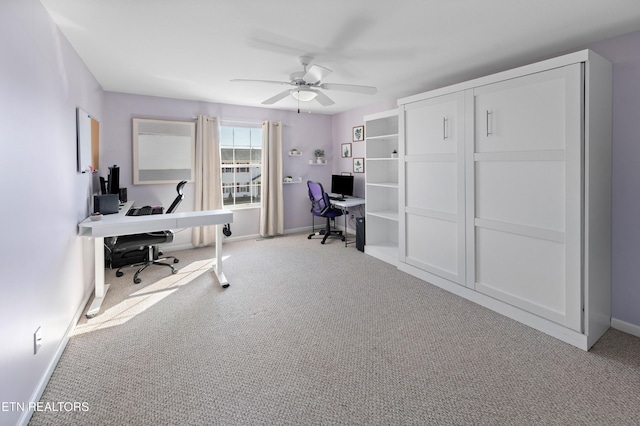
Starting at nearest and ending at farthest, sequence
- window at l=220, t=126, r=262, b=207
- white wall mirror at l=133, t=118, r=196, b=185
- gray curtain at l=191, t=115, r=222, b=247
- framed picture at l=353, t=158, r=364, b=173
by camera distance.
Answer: white wall mirror at l=133, t=118, r=196, b=185
gray curtain at l=191, t=115, r=222, b=247
window at l=220, t=126, r=262, b=207
framed picture at l=353, t=158, r=364, b=173

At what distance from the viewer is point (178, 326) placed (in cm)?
271

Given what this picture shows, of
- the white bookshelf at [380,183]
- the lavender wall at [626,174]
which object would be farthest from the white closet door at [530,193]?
the white bookshelf at [380,183]

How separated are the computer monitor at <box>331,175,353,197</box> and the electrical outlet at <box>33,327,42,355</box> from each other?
4.58 meters

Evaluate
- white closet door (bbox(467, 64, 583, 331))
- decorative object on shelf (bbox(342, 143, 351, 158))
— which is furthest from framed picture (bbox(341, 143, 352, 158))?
white closet door (bbox(467, 64, 583, 331))

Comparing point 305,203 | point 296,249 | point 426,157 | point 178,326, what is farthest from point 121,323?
point 305,203

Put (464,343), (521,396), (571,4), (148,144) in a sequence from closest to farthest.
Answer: (521,396)
(571,4)
(464,343)
(148,144)

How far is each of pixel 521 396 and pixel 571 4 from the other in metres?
2.56

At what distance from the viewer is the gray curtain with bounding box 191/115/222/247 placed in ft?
16.8

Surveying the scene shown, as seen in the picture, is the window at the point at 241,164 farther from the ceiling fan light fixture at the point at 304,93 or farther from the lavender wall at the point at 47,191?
the ceiling fan light fixture at the point at 304,93

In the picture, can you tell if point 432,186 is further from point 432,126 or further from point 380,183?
point 380,183

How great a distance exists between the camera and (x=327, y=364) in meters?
2.19

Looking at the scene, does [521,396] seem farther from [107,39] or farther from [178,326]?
[107,39]

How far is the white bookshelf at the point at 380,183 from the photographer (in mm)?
4844

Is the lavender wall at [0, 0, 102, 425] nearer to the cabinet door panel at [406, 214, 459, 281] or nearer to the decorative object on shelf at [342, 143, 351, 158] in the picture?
the cabinet door panel at [406, 214, 459, 281]
